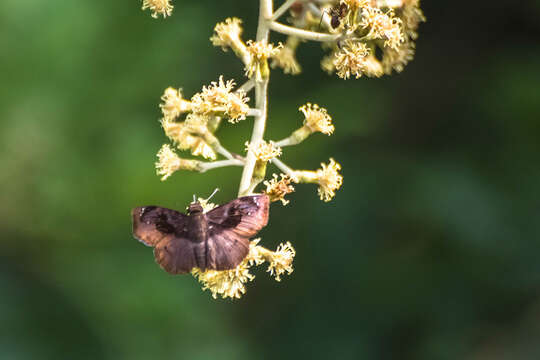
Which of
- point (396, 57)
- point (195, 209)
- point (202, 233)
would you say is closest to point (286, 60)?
point (396, 57)

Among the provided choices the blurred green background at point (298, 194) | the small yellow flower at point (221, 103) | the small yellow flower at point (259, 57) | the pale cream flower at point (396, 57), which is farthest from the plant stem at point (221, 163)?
the blurred green background at point (298, 194)

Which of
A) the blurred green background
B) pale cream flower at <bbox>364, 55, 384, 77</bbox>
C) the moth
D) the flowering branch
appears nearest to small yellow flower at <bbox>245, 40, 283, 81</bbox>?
the flowering branch

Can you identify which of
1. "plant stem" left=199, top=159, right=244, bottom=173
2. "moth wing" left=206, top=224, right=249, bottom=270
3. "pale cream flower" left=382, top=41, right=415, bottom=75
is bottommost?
"moth wing" left=206, top=224, right=249, bottom=270

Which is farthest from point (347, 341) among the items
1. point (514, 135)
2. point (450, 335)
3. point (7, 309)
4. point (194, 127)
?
point (194, 127)

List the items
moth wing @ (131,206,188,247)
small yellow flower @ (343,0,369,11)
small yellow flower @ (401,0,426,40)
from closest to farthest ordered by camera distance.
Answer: moth wing @ (131,206,188,247), small yellow flower @ (343,0,369,11), small yellow flower @ (401,0,426,40)

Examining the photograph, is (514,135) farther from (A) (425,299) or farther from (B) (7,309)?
(B) (7,309)

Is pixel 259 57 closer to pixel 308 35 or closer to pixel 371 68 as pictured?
pixel 308 35

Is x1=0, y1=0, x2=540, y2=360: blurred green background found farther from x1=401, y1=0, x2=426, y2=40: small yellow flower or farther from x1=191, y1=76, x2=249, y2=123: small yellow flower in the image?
x1=191, y1=76, x2=249, y2=123: small yellow flower
